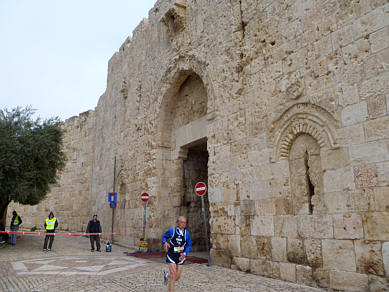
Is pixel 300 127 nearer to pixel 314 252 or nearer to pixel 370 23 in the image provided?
pixel 370 23

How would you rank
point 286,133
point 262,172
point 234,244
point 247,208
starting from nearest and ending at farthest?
1. point 286,133
2. point 262,172
3. point 247,208
4. point 234,244

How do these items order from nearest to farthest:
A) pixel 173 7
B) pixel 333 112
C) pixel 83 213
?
pixel 333 112 < pixel 173 7 < pixel 83 213

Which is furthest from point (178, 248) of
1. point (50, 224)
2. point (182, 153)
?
point (50, 224)

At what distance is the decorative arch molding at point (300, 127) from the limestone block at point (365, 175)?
1.66ft

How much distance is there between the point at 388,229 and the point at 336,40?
2.88 m

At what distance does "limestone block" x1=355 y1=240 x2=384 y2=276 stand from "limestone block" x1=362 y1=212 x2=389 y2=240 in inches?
3.5

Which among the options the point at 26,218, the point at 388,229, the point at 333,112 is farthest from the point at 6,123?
the point at 26,218

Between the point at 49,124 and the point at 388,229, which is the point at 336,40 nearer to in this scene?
the point at 388,229

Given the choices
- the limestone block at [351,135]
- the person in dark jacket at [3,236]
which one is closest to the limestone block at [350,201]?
the limestone block at [351,135]

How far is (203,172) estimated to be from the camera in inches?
416

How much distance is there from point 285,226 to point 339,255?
1.06m

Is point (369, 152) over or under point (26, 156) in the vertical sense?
under

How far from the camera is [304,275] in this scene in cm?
504

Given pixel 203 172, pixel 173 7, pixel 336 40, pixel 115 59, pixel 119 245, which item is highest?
pixel 115 59
